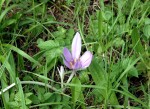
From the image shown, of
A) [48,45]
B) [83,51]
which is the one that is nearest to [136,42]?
[83,51]

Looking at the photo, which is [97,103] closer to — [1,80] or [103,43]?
[103,43]

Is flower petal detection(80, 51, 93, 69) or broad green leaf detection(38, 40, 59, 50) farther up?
broad green leaf detection(38, 40, 59, 50)

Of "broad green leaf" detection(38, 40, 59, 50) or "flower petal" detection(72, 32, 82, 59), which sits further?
"broad green leaf" detection(38, 40, 59, 50)

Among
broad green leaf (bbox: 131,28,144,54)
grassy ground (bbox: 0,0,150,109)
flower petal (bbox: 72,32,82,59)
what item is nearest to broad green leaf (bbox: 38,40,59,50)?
grassy ground (bbox: 0,0,150,109)

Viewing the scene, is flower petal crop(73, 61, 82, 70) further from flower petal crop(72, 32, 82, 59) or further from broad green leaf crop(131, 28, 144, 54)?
broad green leaf crop(131, 28, 144, 54)

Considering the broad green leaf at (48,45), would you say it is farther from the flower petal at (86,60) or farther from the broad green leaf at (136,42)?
the broad green leaf at (136,42)

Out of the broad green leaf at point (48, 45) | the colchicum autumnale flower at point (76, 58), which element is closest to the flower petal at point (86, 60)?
the colchicum autumnale flower at point (76, 58)

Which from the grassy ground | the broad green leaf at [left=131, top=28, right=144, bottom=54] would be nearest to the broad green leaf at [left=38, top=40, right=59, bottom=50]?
the grassy ground

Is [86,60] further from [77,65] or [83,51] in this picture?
[83,51]
